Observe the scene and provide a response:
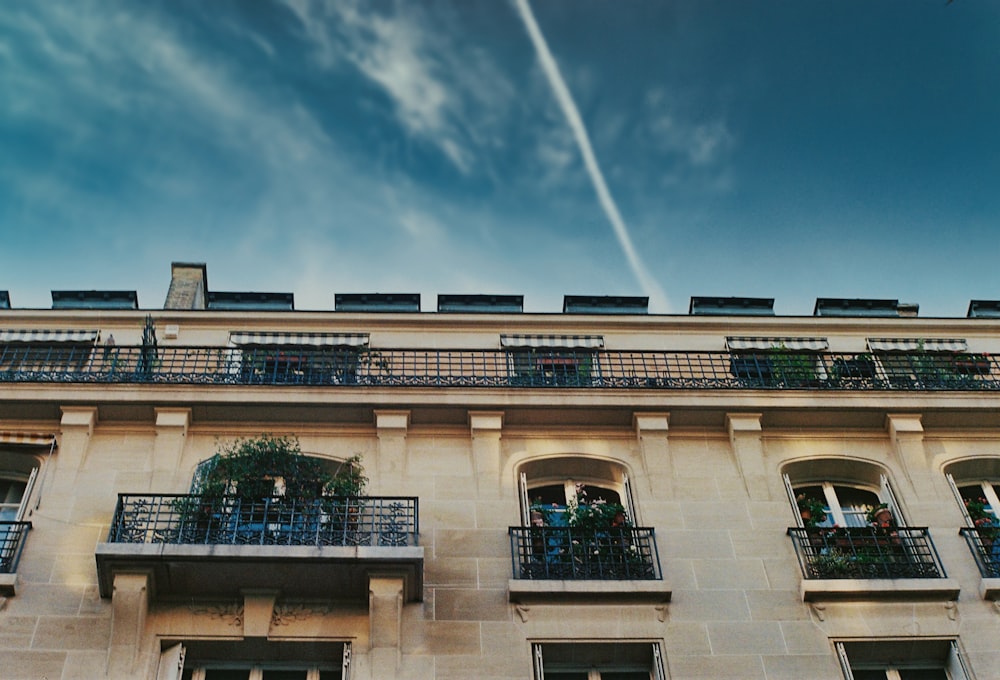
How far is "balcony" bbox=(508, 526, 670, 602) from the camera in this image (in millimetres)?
11672

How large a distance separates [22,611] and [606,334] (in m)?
Answer: 10.2

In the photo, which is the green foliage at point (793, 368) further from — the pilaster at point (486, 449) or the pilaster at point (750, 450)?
the pilaster at point (486, 449)

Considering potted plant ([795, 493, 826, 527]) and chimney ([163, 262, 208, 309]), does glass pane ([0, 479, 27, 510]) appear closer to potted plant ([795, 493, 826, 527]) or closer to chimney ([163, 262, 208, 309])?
chimney ([163, 262, 208, 309])

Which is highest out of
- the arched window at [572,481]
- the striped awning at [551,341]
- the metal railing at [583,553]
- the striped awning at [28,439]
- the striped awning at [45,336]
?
the striped awning at [45,336]

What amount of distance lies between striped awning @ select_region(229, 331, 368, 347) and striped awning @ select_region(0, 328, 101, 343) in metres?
2.46

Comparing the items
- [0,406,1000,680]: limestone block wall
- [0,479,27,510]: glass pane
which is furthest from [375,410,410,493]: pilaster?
[0,479,27,510]: glass pane

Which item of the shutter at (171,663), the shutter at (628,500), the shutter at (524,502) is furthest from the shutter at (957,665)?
the shutter at (171,663)

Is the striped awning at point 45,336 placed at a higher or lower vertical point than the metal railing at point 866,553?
higher

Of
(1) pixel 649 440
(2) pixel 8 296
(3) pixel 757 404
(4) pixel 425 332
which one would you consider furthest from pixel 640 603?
(2) pixel 8 296

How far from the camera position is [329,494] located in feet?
40.6

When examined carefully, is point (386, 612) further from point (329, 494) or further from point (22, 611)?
point (22, 611)

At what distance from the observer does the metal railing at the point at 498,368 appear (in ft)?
47.0

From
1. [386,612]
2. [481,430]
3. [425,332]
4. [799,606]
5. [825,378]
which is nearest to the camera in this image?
[386,612]

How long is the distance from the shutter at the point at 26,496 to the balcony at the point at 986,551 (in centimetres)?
1218
